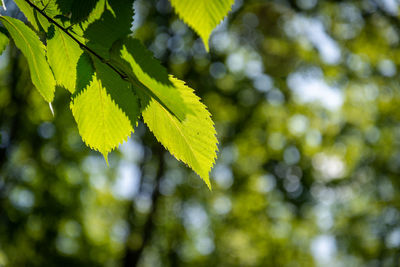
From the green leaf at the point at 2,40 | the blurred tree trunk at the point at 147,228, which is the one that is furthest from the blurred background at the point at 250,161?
the green leaf at the point at 2,40

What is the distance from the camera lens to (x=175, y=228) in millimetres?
10961

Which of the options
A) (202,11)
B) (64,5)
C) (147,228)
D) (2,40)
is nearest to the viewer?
(202,11)

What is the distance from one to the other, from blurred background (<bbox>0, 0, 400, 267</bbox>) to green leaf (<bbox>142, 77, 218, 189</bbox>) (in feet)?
26.8

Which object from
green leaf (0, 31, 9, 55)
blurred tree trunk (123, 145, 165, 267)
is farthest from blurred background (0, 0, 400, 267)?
green leaf (0, 31, 9, 55)

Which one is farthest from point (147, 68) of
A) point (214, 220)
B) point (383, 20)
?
point (214, 220)

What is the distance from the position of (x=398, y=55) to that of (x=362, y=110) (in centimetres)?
216

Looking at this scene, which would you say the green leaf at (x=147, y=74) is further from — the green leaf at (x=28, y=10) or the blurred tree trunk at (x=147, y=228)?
the blurred tree trunk at (x=147, y=228)

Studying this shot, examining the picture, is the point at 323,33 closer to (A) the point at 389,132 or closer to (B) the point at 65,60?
(A) the point at 389,132

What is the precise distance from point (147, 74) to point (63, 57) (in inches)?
8.3

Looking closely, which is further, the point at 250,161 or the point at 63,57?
the point at 250,161

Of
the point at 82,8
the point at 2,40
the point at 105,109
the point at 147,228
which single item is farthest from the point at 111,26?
the point at 147,228

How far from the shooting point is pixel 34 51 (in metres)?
0.65

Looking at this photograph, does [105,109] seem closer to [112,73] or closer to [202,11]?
[112,73]

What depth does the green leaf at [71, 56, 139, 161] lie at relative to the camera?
1.94 feet
